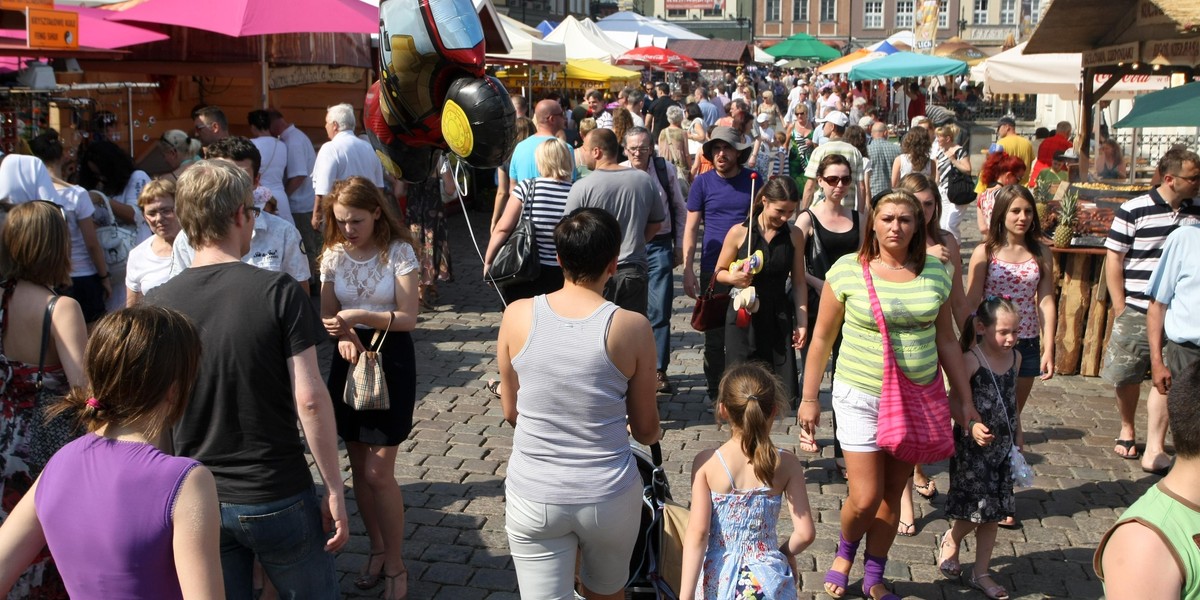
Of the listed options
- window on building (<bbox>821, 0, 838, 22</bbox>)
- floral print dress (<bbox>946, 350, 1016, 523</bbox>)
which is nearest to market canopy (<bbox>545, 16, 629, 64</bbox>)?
floral print dress (<bbox>946, 350, 1016, 523</bbox>)

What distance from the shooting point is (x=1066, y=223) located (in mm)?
7609

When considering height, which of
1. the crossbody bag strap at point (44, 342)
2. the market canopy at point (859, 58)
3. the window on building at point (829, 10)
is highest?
the window on building at point (829, 10)

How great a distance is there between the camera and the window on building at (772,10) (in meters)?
83.3

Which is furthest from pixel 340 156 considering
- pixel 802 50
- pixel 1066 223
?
pixel 802 50

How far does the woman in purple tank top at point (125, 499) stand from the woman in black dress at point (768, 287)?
11.6 feet

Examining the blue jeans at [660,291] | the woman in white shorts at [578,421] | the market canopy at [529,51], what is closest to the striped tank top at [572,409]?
the woman in white shorts at [578,421]

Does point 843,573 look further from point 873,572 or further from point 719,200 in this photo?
point 719,200

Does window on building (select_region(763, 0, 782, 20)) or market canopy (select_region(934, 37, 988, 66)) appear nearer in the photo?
market canopy (select_region(934, 37, 988, 66))

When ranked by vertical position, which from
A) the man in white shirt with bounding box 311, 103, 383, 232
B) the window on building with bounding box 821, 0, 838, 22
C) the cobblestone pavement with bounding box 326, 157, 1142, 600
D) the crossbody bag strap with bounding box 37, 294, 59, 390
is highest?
the window on building with bounding box 821, 0, 838, 22

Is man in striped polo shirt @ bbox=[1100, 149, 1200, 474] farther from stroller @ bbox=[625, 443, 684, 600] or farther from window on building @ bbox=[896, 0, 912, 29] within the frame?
window on building @ bbox=[896, 0, 912, 29]

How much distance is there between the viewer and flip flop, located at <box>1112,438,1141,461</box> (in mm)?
6207

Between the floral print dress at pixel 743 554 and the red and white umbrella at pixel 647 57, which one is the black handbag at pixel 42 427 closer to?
the floral print dress at pixel 743 554

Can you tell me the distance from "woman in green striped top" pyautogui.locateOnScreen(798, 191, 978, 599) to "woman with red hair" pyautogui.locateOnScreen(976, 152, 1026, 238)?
4.58m

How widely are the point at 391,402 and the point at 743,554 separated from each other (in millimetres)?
1569
